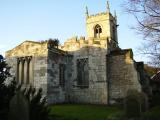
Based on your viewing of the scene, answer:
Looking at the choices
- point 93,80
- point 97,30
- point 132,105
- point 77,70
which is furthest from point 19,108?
point 97,30

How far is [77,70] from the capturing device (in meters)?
29.4

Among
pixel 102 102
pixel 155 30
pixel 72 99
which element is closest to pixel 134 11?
pixel 155 30

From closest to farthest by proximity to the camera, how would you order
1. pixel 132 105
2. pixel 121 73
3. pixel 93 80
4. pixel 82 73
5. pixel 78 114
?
pixel 132 105 < pixel 78 114 < pixel 121 73 < pixel 93 80 < pixel 82 73

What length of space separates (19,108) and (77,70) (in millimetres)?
20868

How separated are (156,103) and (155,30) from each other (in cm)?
975

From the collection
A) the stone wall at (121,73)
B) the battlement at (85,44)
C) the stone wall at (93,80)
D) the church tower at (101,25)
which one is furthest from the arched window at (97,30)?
the stone wall at (121,73)

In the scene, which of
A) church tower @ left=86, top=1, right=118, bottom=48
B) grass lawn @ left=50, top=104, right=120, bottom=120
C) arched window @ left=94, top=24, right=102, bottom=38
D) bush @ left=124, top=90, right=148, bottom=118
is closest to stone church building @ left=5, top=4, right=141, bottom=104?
grass lawn @ left=50, top=104, right=120, bottom=120

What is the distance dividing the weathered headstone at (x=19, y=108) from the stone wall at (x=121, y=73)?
61.3 feet

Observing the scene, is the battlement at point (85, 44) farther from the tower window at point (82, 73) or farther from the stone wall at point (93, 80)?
the tower window at point (82, 73)

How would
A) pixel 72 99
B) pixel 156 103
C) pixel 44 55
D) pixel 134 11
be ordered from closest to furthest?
pixel 134 11 → pixel 156 103 → pixel 44 55 → pixel 72 99

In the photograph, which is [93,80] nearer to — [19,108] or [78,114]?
[78,114]

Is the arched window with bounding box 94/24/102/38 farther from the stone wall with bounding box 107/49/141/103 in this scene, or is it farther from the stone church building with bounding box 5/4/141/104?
the stone wall with bounding box 107/49/141/103

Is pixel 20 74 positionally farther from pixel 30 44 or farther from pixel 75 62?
pixel 75 62

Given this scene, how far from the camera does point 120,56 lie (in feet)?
91.0
